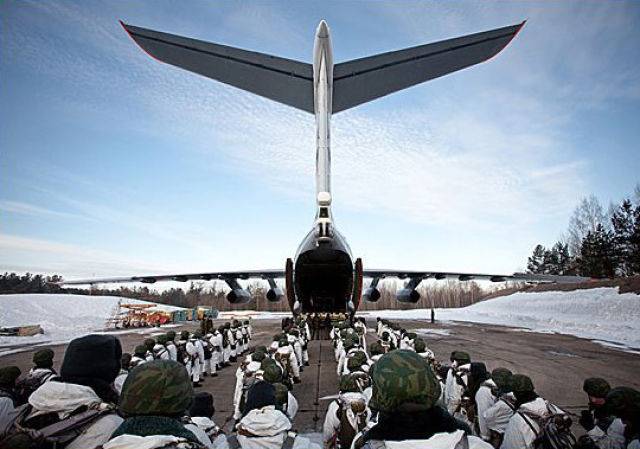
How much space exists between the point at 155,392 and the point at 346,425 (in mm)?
2397

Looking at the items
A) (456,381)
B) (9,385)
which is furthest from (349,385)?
(9,385)

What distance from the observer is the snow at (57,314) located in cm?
2287

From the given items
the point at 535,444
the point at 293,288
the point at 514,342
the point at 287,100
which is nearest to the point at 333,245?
the point at 293,288

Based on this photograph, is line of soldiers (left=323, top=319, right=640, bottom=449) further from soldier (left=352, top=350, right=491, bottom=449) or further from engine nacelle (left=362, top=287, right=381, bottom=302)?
engine nacelle (left=362, top=287, right=381, bottom=302)

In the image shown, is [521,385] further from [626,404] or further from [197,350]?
[197,350]

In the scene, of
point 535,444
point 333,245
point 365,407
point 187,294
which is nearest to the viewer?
point 535,444

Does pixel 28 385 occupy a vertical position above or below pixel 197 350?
above

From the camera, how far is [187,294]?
222 ft

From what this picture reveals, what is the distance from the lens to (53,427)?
2.32 metres

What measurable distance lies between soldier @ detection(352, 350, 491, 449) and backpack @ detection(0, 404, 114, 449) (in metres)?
1.92

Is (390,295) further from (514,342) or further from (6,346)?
(6,346)

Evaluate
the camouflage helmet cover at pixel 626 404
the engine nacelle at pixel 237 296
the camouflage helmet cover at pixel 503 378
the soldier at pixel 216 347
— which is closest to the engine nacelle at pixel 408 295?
the engine nacelle at pixel 237 296

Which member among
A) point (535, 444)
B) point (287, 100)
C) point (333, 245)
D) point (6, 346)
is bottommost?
point (6, 346)

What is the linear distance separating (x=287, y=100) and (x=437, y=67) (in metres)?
4.25
